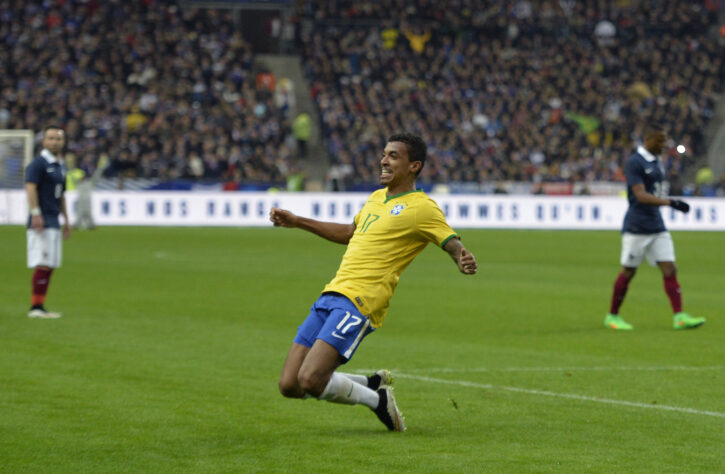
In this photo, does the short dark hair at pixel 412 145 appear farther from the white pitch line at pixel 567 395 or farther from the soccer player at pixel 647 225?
the soccer player at pixel 647 225

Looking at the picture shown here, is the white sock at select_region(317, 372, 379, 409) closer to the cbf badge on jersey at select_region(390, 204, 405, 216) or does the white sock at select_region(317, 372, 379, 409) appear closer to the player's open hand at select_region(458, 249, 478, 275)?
the cbf badge on jersey at select_region(390, 204, 405, 216)

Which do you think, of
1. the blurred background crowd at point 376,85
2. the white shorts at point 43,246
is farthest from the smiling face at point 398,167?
the blurred background crowd at point 376,85

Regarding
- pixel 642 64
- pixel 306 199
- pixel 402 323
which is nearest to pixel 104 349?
pixel 402 323

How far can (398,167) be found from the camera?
7059mm

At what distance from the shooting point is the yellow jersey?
6.90 m

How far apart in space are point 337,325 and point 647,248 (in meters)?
6.92

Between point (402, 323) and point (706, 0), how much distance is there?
39.3 m

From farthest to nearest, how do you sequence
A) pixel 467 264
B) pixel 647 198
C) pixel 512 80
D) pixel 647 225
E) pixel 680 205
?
pixel 512 80, pixel 647 225, pixel 647 198, pixel 680 205, pixel 467 264

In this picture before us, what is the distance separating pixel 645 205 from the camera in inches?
507

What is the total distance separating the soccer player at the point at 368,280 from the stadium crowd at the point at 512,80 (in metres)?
32.7

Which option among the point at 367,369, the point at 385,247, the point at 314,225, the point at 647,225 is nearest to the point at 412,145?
the point at 385,247

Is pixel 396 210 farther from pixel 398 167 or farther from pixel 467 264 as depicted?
pixel 467 264

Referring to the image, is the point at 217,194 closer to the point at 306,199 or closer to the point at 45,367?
the point at 306,199

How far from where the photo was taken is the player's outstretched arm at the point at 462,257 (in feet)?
21.0
